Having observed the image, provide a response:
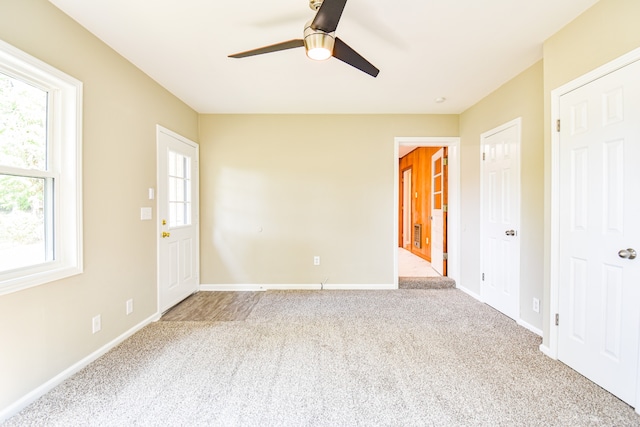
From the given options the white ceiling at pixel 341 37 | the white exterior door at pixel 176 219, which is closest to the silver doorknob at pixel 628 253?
the white ceiling at pixel 341 37

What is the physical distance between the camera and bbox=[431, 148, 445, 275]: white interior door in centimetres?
418

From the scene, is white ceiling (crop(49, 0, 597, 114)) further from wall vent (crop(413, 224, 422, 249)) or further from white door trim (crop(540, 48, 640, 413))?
wall vent (crop(413, 224, 422, 249))

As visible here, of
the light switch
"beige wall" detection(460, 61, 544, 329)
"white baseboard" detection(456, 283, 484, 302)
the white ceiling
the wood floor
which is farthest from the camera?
"white baseboard" detection(456, 283, 484, 302)

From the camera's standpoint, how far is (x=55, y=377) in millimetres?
1770

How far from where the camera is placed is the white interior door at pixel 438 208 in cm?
418

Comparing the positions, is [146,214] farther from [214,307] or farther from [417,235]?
[417,235]

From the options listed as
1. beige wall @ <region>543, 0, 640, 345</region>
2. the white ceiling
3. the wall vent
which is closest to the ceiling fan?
the white ceiling

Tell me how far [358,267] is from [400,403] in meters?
2.26

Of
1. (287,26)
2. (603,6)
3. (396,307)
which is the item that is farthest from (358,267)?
(603,6)

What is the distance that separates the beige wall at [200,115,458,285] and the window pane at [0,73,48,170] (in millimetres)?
2023

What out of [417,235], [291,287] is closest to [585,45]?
[291,287]

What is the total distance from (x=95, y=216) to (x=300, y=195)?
230 cm

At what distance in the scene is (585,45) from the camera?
1.82 meters

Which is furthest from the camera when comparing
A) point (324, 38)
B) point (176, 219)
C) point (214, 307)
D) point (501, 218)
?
point (176, 219)
